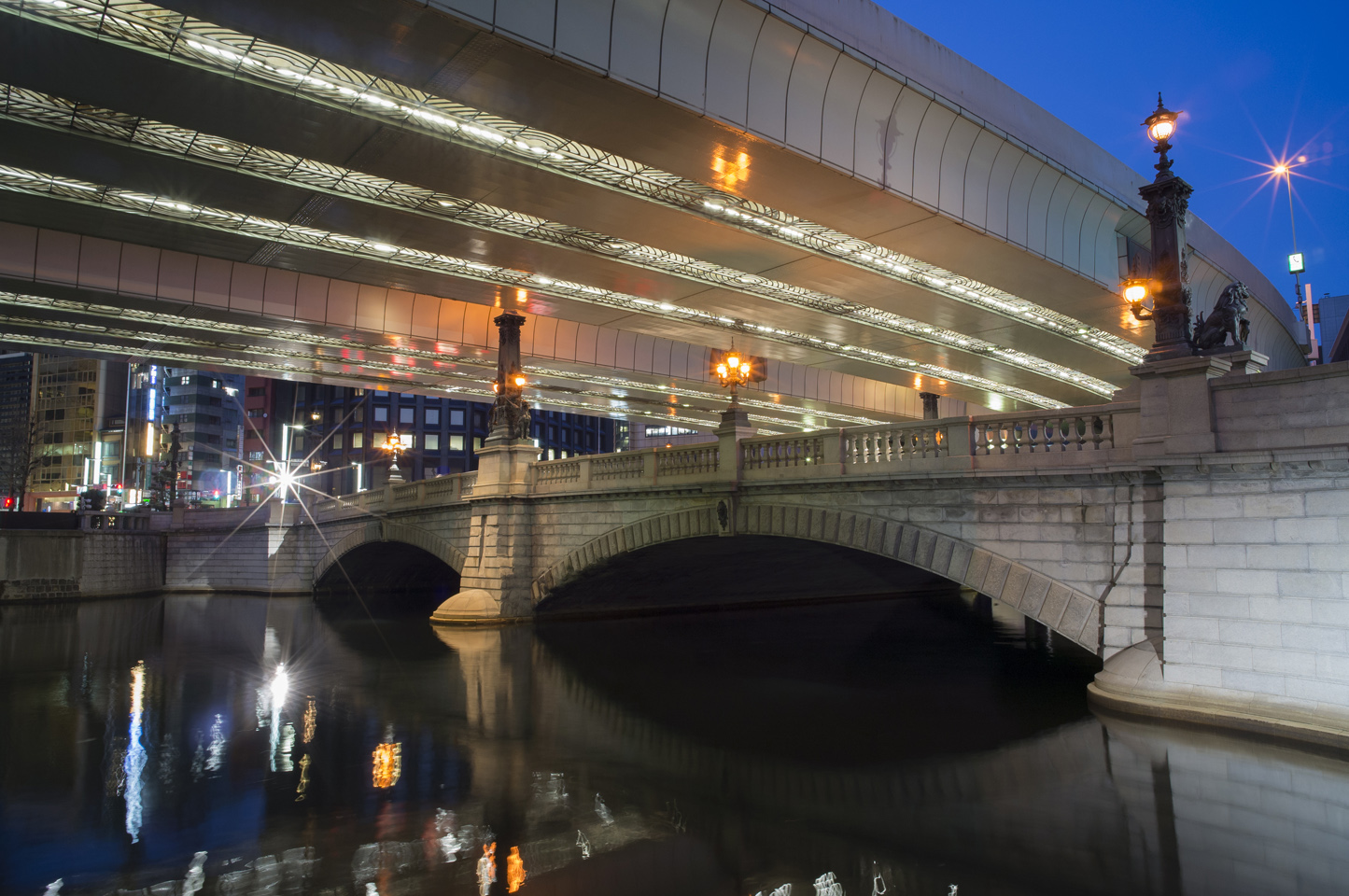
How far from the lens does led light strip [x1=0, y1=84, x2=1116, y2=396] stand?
1390 cm

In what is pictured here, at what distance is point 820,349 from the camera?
104 feet

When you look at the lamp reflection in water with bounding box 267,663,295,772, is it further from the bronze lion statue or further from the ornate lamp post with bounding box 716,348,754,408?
the bronze lion statue

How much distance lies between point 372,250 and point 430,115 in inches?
339

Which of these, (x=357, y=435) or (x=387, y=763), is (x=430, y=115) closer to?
(x=387, y=763)

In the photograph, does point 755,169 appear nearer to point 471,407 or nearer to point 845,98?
point 845,98

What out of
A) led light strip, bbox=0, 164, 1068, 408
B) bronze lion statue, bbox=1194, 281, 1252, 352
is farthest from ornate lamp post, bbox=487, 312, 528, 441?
bronze lion statue, bbox=1194, 281, 1252, 352

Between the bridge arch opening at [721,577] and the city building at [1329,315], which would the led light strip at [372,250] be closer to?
the bridge arch opening at [721,577]

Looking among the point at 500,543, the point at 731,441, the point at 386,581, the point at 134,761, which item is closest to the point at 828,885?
the point at 134,761

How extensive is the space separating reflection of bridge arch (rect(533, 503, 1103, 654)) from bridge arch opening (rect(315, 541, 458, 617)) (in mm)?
17953

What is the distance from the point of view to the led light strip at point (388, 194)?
45.6ft

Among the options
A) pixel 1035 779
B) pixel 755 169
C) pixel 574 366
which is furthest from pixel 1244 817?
pixel 574 366

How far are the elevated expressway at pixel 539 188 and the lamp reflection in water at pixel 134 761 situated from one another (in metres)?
10.1

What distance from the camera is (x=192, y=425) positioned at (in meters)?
102

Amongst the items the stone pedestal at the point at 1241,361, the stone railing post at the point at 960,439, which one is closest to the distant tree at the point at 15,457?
the stone railing post at the point at 960,439
